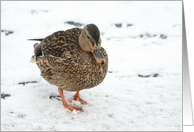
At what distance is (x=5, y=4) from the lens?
6523 mm

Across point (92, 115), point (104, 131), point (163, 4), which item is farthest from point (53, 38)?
point (163, 4)

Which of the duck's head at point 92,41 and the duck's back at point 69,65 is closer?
the duck's head at point 92,41

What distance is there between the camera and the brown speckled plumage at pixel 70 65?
8.98ft

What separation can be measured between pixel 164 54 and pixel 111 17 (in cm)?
223

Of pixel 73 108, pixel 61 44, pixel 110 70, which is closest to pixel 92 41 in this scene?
pixel 61 44

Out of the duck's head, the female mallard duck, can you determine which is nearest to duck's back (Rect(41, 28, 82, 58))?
the female mallard duck

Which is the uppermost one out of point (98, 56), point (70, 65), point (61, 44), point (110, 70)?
point (61, 44)

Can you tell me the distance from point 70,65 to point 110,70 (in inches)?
60.9

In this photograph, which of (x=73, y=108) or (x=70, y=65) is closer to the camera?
(x=70, y=65)

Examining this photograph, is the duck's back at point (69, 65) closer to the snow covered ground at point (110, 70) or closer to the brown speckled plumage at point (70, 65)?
the brown speckled plumage at point (70, 65)

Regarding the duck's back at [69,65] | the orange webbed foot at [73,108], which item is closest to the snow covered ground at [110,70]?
the orange webbed foot at [73,108]

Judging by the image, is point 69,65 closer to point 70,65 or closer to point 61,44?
point 70,65

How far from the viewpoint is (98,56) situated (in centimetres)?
260

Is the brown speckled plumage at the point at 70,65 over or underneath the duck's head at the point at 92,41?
underneath
